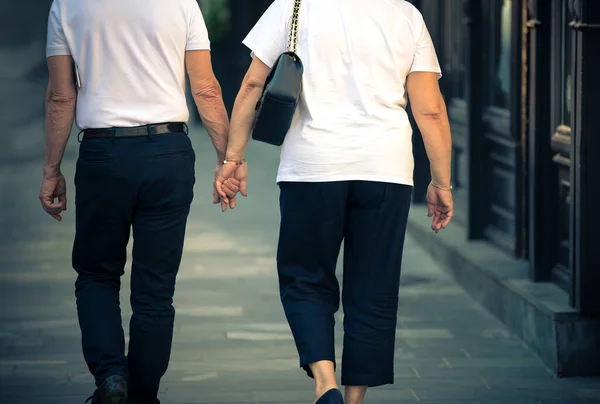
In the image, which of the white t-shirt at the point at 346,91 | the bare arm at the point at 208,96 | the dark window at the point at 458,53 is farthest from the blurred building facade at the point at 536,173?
the bare arm at the point at 208,96

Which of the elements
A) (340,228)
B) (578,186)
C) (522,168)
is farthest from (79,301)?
(522,168)

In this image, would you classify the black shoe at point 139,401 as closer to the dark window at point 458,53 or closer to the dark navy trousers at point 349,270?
the dark navy trousers at point 349,270

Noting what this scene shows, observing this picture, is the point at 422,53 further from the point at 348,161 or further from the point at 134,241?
the point at 134,241

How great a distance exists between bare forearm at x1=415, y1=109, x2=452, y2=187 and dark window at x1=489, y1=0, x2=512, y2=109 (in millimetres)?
3668

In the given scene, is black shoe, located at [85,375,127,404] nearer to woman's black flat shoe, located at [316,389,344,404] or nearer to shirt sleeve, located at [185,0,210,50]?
woman's black flat shoe, located at [316,389,344,404]

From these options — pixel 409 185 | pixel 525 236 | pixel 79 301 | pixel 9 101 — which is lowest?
pixel 9 101

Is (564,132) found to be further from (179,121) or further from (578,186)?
(179,121)

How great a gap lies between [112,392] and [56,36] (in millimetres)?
1256

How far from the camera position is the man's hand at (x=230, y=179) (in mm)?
5008

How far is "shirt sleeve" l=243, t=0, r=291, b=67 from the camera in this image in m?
4.83

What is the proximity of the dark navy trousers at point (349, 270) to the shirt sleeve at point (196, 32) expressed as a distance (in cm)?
59

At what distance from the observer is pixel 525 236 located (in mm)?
7855

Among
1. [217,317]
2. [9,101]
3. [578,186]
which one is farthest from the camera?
[9,101]

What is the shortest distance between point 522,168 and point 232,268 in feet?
7.81
